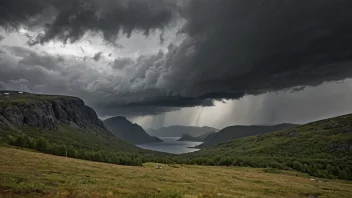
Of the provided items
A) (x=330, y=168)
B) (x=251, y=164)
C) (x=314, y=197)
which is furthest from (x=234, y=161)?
(x=314, y=197)

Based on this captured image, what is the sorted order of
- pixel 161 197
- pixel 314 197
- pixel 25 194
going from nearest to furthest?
pixel 25 194 → pixel 161 197 → pixel 314 197

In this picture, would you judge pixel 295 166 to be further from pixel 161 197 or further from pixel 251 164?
pixel 161 197

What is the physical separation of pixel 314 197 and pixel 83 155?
12402 centimetres

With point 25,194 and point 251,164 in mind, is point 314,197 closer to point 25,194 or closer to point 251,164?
point 25,194

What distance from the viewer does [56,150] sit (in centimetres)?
14725

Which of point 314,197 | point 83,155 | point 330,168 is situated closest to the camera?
point 314,197

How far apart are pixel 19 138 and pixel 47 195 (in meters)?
156

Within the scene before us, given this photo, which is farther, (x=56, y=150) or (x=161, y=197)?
(x=56, y=150)

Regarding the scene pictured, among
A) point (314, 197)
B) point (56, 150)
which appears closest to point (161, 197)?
point (314, 197)

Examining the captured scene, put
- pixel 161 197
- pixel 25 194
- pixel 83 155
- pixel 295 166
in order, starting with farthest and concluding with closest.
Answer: pixel 295 166 → pixel 83 155 → pixel 161 197 → pixel 25 194

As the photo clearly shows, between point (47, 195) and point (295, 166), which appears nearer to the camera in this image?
point (47, 195)

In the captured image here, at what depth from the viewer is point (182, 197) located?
27.2m

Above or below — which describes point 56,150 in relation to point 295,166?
above

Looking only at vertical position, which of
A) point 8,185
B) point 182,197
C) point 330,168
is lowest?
point 330,168
